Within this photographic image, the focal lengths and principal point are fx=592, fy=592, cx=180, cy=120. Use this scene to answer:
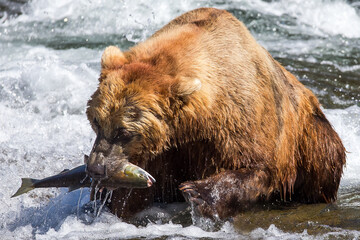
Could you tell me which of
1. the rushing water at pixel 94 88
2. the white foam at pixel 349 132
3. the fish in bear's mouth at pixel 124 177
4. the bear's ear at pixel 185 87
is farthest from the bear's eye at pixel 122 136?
the white foam at pixel 349 132

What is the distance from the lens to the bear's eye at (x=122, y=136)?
A: 13.7 feet

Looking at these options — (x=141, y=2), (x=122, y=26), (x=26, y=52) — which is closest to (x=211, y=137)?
(x=26, y=52)

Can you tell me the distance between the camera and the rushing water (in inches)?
188

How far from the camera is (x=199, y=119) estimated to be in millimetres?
4348

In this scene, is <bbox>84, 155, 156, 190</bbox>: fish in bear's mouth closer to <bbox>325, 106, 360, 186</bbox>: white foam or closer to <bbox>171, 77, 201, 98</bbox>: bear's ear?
<bbox>171, 77, 201, 98</bbox>: bear's ear

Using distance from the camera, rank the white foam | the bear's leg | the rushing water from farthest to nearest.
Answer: the white foam, the rushing water, the bear's leg

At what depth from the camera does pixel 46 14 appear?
12.8 meters

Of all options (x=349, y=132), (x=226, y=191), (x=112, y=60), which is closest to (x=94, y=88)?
(x=349, y=132)

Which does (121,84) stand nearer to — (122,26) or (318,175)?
(318,175)

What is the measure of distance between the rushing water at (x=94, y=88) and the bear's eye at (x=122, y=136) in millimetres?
812

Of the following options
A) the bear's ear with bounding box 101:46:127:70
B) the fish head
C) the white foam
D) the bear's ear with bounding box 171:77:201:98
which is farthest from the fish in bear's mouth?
Answer: the white foam

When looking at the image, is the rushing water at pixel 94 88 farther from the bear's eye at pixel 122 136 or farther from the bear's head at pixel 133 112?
the bear's eye at pixel 122 136

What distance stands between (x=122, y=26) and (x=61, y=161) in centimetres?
613

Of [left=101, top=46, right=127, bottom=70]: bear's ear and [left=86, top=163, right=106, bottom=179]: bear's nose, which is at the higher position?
[left=101, top=46, right=127, bottom=70]: bear's ear
